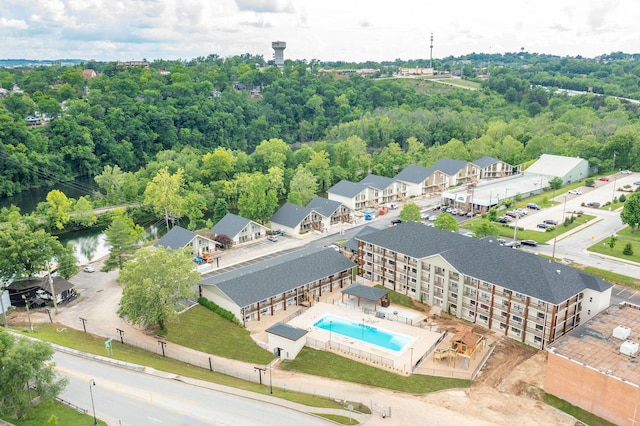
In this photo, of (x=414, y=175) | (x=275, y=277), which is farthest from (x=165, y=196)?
(x=414, y=175)

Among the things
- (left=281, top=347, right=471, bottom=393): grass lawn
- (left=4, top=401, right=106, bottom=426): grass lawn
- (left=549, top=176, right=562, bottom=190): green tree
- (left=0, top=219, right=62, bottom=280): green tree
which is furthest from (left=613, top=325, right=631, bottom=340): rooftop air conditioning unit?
(left=549, top=176, right=562, bottom=190): green tree

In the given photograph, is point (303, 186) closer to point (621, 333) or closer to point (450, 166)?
point (450, 166)

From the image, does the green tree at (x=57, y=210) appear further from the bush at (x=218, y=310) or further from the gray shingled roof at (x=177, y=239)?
the bush at (x=218, y=310)

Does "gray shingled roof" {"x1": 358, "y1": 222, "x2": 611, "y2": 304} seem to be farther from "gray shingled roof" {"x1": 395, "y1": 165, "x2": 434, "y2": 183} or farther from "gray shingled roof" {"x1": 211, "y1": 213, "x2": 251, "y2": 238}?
"gray shingled roof" {"x1": 395, "y1": 165, "x2": 434, "y2": 183}

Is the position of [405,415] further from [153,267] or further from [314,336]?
[153,267]

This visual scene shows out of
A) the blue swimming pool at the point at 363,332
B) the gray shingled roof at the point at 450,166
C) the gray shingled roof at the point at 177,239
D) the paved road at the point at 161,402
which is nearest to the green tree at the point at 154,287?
the paved road at the point at 161,402

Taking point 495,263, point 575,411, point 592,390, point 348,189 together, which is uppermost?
point 495,263

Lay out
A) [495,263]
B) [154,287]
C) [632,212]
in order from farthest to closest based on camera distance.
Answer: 1. [632,212]
2. [495,263]
3. [154,287]
